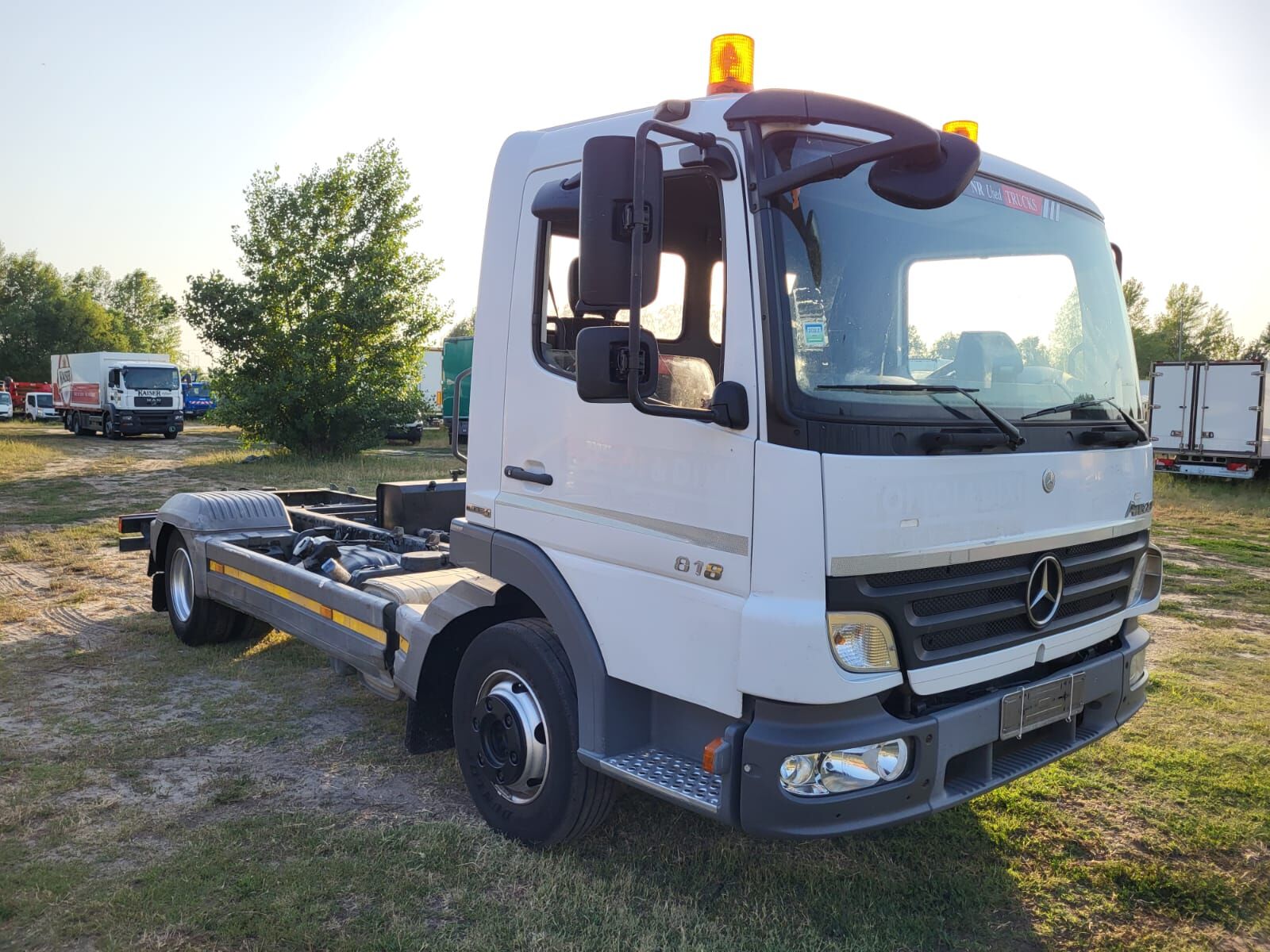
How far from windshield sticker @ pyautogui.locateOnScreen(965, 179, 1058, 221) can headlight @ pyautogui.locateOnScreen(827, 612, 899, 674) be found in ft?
5.10

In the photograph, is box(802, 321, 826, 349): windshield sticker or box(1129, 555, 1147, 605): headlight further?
box(1129, 555, 1147, 605): headlight

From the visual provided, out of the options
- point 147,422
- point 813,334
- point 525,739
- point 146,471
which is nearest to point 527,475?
point 525,739

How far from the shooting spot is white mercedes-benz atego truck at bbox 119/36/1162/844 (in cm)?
275

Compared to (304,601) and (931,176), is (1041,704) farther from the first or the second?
(304,601)

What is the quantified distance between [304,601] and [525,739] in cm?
207

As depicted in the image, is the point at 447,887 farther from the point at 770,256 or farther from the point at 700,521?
the point at 770,256

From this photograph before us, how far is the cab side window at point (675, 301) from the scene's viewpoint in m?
3.01

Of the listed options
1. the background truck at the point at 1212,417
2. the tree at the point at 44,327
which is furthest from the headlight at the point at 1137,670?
the tree at the point at 44,327

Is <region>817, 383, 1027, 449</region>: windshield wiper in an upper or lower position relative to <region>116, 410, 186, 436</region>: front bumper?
upper

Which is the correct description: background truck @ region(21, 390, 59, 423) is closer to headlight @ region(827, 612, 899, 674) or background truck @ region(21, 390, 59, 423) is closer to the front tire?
the front tire

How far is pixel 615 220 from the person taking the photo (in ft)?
9.02

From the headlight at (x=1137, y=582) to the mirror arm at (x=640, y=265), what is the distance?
82.4 inches

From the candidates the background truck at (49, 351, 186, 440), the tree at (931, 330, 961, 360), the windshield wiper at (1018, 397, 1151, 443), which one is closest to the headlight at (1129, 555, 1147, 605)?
the windshield wiper at (1018, 397, 1151, 443)

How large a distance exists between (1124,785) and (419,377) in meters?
20.9
